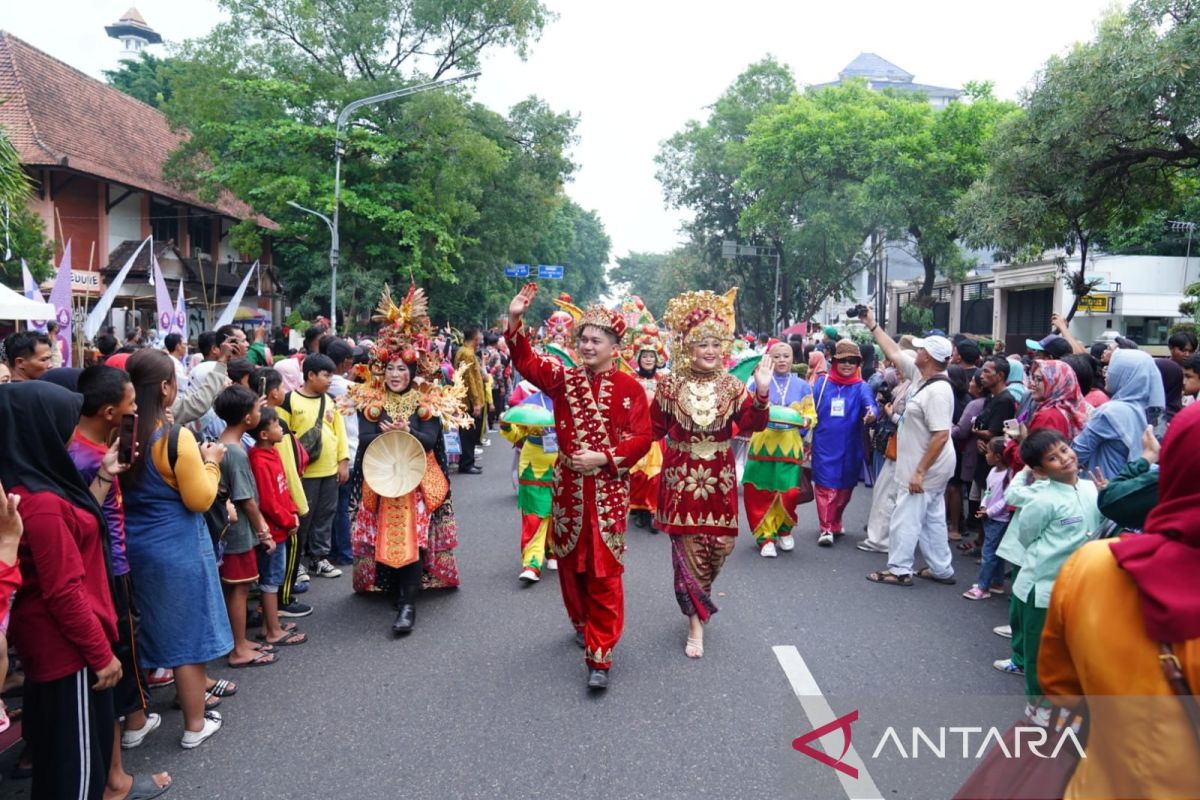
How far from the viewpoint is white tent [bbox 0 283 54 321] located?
26.0 ft

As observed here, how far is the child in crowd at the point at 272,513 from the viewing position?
4816 millimetres

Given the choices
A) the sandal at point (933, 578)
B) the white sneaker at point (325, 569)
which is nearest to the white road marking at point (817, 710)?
the sandal at point (933, 578)

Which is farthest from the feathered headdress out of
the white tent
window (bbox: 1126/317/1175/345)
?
window (bbox: 1126/317/1175/345)

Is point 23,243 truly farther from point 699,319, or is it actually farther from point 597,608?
point 597,608

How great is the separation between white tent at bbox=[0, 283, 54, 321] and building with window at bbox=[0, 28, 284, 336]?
Answer: 8.29 m

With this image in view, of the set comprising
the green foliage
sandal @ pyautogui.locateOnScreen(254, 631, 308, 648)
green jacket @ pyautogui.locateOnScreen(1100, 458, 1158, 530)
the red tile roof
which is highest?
the green foliage

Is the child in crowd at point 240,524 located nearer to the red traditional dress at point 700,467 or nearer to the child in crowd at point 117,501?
the child in crowd at point 117,501

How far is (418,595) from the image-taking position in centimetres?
584

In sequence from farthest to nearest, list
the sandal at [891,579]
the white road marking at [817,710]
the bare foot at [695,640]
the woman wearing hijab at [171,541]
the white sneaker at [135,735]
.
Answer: the sandal at [891,579] → the bare foot at [695,640] → the white sneaker at [135,735] → the woman wearing hijab at [171,541] → the white road marking at [817,710]

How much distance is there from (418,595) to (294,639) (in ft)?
3.30

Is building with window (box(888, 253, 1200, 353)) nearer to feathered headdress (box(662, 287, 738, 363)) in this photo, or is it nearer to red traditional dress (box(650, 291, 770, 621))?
feathered headdress (box(662, 287, 738, 363))

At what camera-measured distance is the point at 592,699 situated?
4230 millimetres

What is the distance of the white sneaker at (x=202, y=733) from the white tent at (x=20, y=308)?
19.4 ft

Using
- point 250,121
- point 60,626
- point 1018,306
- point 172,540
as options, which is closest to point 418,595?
point 172,540
